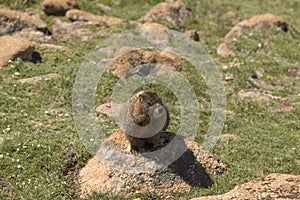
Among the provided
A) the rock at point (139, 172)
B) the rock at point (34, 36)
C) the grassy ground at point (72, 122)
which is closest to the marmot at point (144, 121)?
the rock at point (139, 172)

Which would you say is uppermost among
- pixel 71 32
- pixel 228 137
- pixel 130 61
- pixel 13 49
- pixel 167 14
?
pixel 228 137

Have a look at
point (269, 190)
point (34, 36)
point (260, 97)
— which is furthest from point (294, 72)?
point (269, 190)

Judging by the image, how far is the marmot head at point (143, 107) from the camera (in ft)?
31.9

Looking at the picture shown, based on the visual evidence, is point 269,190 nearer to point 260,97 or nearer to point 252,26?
point 260,97

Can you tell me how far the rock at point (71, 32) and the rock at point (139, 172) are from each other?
41.8ft

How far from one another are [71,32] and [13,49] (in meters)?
5.89

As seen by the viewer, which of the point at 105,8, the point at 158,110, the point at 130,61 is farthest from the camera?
the point at 105,8

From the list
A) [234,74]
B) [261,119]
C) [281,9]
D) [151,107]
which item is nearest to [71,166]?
[151,107]

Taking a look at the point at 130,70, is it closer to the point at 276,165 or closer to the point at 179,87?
the point at 179,87

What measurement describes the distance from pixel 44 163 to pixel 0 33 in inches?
461

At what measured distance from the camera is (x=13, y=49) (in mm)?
17766

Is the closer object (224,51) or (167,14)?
(224,51)

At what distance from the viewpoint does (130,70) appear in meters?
17.9

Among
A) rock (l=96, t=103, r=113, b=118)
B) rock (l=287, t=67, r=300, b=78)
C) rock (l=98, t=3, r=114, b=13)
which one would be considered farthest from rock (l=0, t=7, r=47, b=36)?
rock (l=287, t=67, r=300, b=78)
